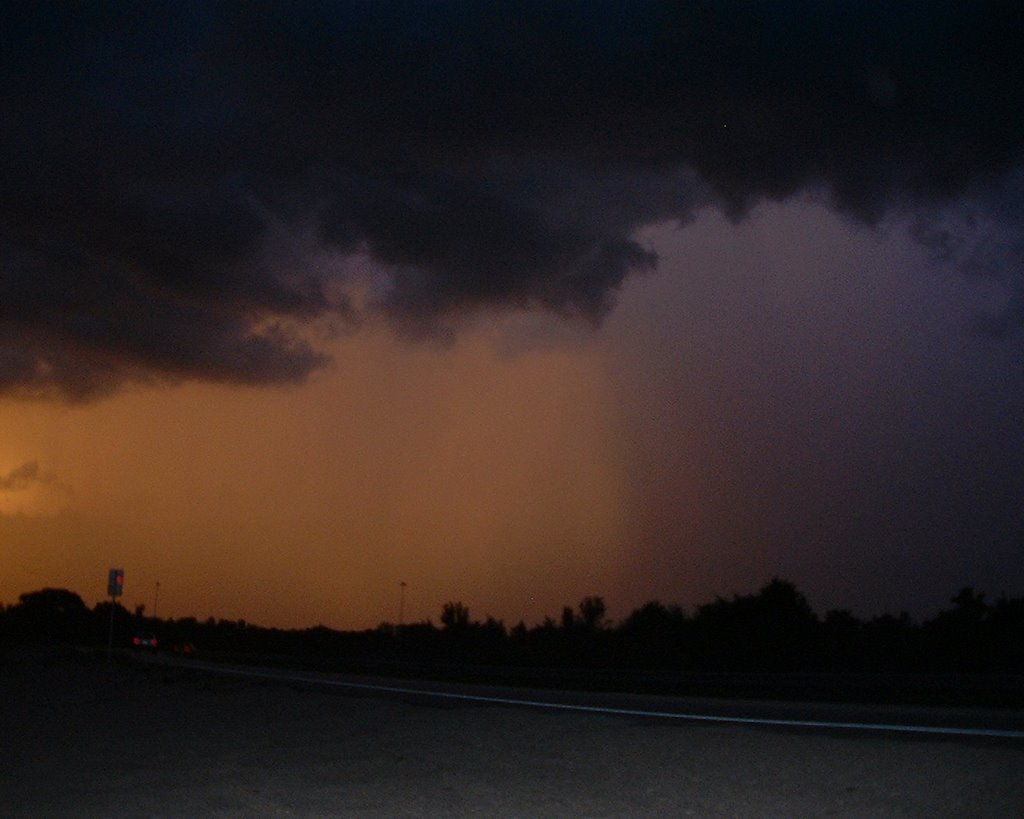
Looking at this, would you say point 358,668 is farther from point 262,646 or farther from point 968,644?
point 262,646

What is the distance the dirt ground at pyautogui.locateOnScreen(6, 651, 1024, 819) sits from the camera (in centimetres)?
955

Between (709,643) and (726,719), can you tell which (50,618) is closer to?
(709,643)

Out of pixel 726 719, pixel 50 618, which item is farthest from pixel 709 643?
pixel 50 618

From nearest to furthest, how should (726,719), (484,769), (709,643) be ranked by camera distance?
(484,769)
(726,719)
(709,643)

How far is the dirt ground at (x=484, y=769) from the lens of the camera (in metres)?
9.55

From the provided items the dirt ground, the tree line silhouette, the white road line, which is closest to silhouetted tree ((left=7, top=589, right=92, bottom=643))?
the tree line silhouette

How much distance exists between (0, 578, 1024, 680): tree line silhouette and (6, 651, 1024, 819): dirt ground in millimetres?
20460

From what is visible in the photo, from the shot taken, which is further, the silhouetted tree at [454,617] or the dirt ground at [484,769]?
the silhouetted tree at [454,617]

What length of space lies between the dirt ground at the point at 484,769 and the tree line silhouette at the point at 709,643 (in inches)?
805

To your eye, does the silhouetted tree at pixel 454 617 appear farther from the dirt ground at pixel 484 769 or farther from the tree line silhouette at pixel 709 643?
the dirt ground at pixel 484 769

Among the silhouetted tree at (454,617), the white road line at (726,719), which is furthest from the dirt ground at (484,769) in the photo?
the silhouetted tree at (454,617)

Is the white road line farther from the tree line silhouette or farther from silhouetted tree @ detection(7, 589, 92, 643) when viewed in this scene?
silhouetted tree @ detection(7, 589, 92, 643)

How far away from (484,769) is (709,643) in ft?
133

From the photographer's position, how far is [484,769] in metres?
11.7
